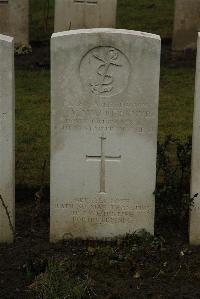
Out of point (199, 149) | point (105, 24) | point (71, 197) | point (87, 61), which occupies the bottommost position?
point (71, 197)

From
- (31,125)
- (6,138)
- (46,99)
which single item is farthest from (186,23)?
(6,138)

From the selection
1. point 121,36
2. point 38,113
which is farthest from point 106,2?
point 121,36

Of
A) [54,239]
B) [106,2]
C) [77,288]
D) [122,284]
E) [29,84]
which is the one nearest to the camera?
[77,288]

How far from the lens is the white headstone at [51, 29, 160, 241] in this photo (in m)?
5.68

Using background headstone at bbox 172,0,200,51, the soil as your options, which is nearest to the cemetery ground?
the soil

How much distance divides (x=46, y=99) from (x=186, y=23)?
354 centimetres

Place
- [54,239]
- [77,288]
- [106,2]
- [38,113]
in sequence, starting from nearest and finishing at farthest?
[77,288], [54,239], [38,113], [106,2]

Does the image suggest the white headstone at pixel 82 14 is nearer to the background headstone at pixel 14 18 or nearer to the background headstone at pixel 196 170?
the background headstone at pixel 14 18

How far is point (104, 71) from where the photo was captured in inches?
225

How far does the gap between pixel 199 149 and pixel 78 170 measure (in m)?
0.96

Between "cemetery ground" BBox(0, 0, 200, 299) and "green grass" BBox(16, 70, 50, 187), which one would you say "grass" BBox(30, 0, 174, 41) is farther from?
"cemetery ground" BBox(0, 0, 200, 299)

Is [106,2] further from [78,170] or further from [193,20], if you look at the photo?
[78,170]

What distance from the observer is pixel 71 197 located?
5.95m

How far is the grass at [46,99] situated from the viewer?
7.91 metres
